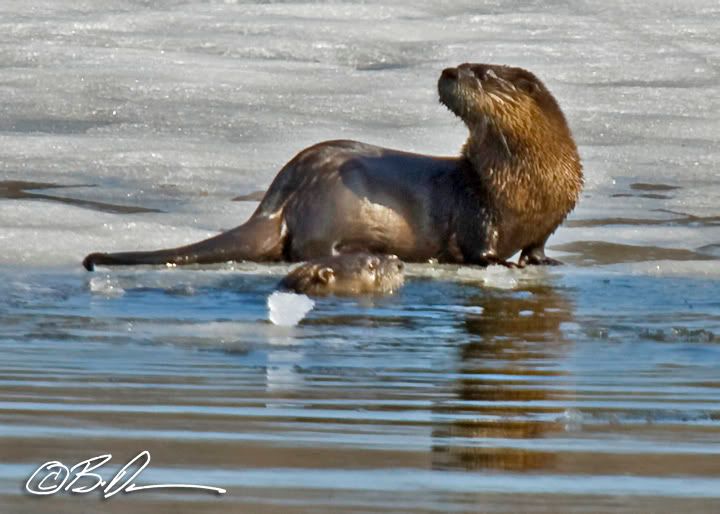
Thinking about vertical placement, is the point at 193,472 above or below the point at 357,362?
above

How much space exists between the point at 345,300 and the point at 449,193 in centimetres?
134

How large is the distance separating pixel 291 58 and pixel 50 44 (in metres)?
1.56

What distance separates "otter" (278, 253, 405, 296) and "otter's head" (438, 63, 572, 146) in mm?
1101

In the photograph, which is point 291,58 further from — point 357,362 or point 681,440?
point 681,440

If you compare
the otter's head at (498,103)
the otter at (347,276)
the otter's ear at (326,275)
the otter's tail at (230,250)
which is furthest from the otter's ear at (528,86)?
the otter's ear at (326,275)

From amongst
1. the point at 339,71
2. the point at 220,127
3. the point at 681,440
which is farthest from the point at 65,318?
the point at 339,71

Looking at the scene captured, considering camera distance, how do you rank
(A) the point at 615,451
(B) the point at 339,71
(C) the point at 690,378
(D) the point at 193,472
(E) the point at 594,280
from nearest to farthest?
(D) the point at 193,472 → (A) the point at 615,451 → (C) the point at 690,378 → (E) the point at 594,280 → (B) the point at 339,71

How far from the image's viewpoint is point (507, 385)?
3.51 meters

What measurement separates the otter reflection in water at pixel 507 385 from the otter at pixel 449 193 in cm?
97

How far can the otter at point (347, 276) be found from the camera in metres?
5.27

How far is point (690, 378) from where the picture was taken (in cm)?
365
